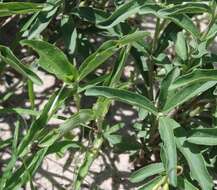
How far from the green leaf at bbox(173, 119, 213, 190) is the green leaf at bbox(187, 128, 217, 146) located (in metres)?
0.02

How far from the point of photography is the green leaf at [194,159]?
134cm

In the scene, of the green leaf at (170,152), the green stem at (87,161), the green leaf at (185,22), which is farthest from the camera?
the green stem at (87,161)

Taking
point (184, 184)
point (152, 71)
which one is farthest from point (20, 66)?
point (184, 184)

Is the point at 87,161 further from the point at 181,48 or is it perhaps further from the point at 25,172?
the point at 181,48

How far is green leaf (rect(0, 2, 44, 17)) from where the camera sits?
149cm

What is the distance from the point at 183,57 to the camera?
60.5 inches

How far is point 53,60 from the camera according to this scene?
1408mm

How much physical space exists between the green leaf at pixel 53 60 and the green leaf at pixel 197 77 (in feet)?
0.98

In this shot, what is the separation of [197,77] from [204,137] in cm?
17

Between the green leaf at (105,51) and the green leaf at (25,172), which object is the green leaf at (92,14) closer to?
the green leaf at (105,51)

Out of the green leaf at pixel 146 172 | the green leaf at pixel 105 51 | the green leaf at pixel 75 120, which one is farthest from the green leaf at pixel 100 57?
the green leaf at pixel 146 172

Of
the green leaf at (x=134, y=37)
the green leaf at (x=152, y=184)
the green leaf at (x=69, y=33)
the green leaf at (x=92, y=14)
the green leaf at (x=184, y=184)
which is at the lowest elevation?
the green leaf at (x=184, y=184)

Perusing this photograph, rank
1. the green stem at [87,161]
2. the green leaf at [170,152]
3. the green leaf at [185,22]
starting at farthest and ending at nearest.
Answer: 1. the green stem at [87,161]
2. the green leaf at [185,22]
3. the green leaf at [170,152]

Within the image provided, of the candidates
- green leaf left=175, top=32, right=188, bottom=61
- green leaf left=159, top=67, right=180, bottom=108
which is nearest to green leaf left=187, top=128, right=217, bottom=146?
green leaf left=159, top=67, right=180, bottom=108
